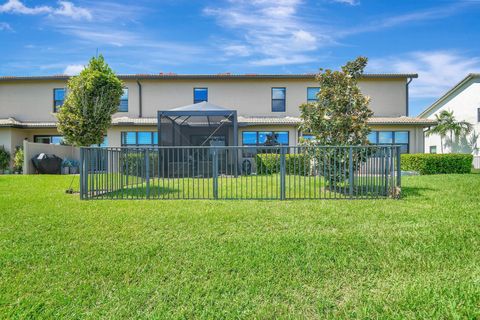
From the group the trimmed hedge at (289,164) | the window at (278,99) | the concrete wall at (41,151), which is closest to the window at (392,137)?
the window at (278,99)

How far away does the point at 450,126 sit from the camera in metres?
26.4

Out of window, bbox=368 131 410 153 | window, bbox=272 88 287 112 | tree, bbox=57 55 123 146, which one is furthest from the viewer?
window, bbox=272 88 287 112

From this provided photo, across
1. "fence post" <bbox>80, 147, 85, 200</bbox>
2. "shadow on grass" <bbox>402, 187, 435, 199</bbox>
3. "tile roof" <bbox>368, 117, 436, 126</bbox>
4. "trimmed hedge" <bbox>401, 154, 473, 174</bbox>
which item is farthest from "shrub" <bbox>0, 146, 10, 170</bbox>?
"trimmed hedge" <bbox>401, 154, 473, 174</bbox>

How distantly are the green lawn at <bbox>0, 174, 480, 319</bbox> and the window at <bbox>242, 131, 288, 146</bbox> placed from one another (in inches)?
495

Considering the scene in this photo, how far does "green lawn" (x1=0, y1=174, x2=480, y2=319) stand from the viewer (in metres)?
3.23

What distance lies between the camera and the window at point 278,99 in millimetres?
20422

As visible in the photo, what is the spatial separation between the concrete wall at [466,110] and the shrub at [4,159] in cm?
3106

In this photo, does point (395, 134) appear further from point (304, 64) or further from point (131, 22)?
point (131, 22)

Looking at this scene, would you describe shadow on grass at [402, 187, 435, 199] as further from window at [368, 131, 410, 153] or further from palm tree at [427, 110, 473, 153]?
palm tree at [427, 110, 473, 153]

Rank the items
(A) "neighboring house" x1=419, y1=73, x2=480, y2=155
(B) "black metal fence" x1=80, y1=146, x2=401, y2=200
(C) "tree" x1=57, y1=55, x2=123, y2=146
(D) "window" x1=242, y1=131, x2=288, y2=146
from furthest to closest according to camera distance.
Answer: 1. (A) "neighboring house" x1=419, y1=73, x2=480, y2=155
2. (D) "window" x1=242, y1=131, x2=288, y2=146
3. (C) "tree" x1=57, y1=55, x2=123, y2=146
4. (B) "black metal fence" x1=80, y1=146, x2=401, y2=200

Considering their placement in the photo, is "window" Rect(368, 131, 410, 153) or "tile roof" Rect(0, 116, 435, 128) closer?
"tile roof" Rect(0, 116, 435, 128)

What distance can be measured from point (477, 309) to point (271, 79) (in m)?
18.2

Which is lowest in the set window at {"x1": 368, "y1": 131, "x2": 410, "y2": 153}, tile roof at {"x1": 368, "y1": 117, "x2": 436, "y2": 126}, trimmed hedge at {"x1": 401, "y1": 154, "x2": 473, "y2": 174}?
trimmed hedge at {"x1": 401, "y1": 154, "x2": 473, "y2": 174}

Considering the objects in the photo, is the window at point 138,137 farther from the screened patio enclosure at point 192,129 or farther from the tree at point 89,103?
the tree at point 89,103
